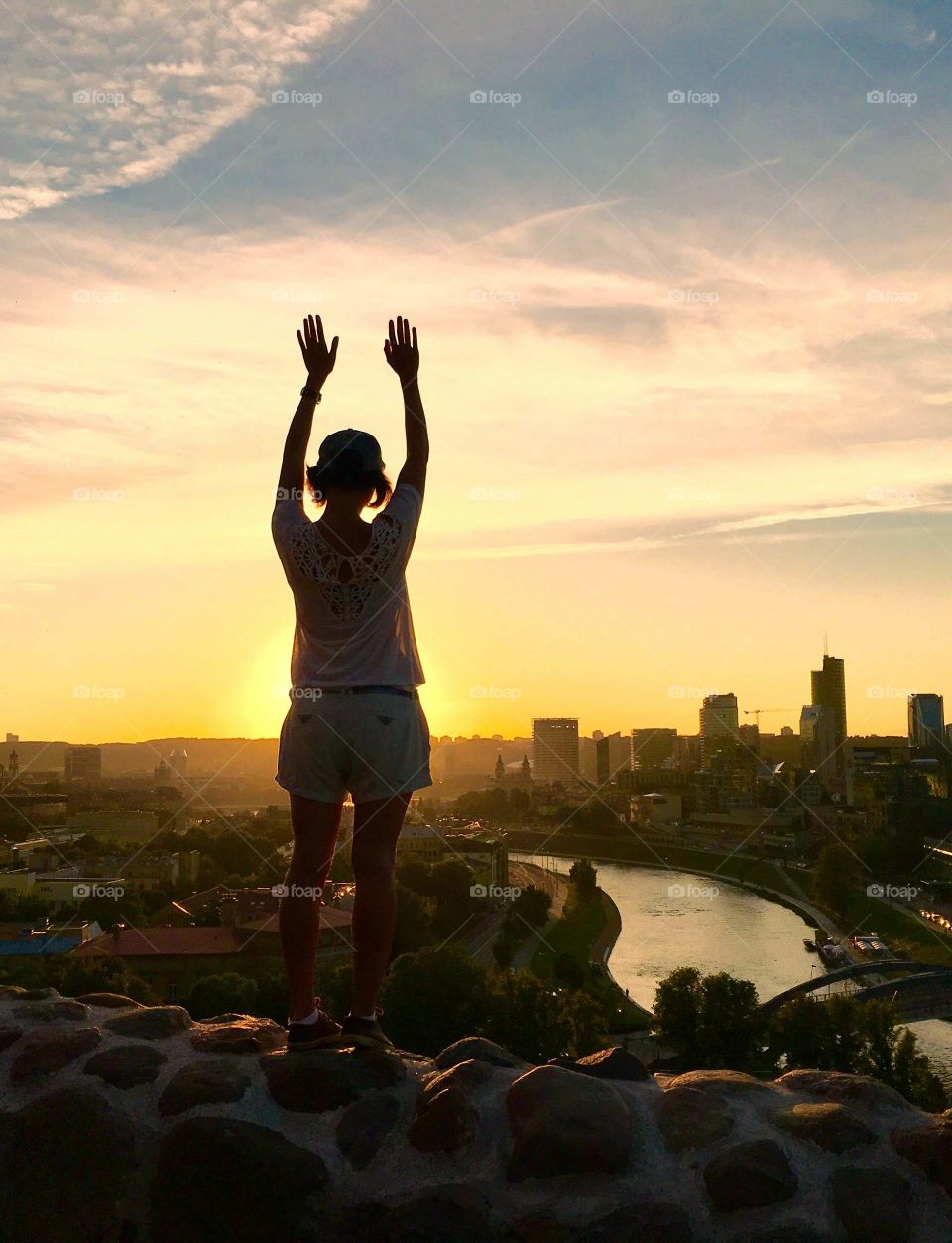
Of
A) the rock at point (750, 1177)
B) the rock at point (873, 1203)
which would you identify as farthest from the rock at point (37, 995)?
the rock at point (873, 1203)

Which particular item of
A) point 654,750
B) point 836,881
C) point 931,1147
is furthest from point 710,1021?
point 654,750

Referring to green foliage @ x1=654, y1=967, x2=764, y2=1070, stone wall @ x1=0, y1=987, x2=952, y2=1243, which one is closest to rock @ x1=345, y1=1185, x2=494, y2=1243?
stone wall @ x1=0, y1=987, x2=952, y2=1243

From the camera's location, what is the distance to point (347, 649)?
2146 millimetres

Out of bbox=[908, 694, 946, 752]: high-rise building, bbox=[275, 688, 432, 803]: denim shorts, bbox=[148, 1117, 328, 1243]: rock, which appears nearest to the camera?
bbox=[148, 1117, 328, 1243]: rock

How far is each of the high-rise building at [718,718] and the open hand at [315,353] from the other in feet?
263

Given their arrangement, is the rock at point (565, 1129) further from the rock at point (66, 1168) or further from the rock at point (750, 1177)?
the rock at point (66, 1168)

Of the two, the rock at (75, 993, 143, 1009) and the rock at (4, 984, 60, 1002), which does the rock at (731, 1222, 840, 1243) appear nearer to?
the rock at (75, 993, 143, 1009)

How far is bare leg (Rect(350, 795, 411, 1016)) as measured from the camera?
6.97 feet

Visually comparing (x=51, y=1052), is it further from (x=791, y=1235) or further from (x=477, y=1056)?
(x=791, y=1235)

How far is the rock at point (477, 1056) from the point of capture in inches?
75.3

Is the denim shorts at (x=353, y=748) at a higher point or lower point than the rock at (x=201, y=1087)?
higher

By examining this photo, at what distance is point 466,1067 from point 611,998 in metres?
20.9

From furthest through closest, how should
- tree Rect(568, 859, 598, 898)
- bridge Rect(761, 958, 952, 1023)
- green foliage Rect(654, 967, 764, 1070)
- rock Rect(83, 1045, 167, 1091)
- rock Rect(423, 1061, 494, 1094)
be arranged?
tree Rect(568, 859, 598, 898) → bridge Rect(761, 958, 952, 1023) → green foliage Rect(654, 967, 764, 1070) → rock Rect(83, 1045, 167, 1091) → rock Rect(423, 1061, 494, 1094)

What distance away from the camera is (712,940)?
3036 cm
